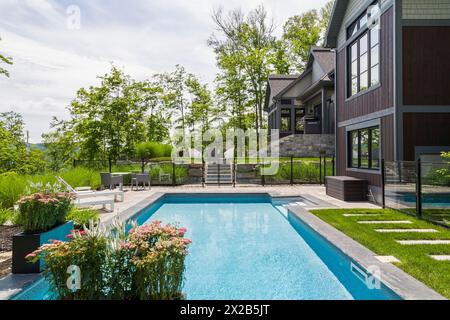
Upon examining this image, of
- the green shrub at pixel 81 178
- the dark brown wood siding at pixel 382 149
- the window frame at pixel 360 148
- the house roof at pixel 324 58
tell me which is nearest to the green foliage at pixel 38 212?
the green shrub at pixel 81 178

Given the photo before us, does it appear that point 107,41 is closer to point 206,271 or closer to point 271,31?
point 206,271

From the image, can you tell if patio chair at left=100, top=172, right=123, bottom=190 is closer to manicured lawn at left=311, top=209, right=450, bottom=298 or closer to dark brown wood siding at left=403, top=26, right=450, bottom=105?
manicured lawn at left=311, top=209, right=450, bottom=298

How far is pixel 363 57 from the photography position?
1198 cm

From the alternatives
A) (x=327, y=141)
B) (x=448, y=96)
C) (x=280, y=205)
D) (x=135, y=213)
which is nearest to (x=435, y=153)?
(x=448, y=96)

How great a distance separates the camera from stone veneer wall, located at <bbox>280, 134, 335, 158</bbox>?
73.4ft

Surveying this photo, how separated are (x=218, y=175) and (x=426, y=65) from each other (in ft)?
36.7

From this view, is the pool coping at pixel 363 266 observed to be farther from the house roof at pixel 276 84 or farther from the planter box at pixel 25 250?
the house roof at pixel 276 84

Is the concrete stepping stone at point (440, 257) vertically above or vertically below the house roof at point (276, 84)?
below

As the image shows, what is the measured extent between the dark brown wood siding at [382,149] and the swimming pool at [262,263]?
3266 millimetres

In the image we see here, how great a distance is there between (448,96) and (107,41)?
9567 mm

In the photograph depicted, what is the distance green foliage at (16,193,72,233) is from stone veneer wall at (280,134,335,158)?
18.3 meters

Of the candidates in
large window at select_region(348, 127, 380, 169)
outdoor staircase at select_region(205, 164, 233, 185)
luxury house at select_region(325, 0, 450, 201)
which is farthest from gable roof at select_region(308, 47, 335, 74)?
luxury house at select_region(325, 0, 450, 201)

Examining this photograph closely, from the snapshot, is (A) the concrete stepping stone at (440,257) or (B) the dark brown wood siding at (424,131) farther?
(B) the dark brown wood siding at (424,131)

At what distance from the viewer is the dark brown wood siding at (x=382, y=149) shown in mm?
10090
